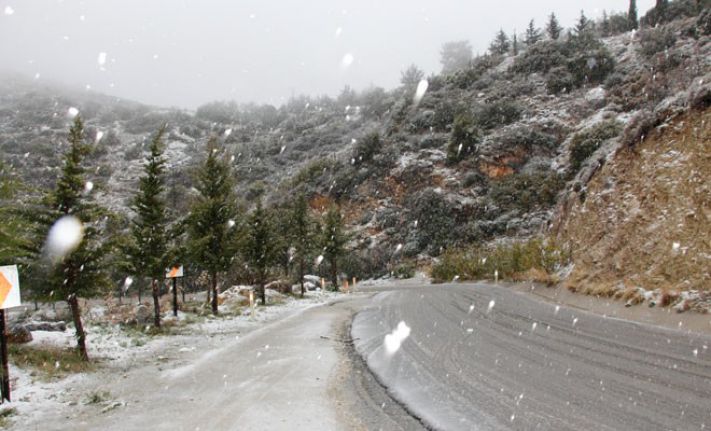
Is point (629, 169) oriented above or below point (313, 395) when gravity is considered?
above

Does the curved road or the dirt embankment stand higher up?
the dirt embankment

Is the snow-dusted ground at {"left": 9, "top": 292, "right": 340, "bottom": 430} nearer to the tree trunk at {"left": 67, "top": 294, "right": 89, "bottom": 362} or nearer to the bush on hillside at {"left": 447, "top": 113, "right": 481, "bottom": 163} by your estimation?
the tree trunk at {"left": 67, "top": 294, "right": 89, "bottom": 362}

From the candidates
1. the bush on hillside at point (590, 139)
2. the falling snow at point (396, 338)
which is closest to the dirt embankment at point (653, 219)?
the falling snow at point (396, 338)

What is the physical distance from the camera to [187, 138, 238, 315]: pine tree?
22.4 meters

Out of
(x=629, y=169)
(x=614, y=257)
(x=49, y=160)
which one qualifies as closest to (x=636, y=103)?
(x=629, y=169)

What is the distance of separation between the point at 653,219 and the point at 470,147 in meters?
38.6

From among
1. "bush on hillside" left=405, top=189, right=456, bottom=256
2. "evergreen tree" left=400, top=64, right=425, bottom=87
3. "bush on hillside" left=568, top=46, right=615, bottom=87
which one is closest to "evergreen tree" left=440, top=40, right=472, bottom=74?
"evergreen tree" left=400, top=64, right=425, bottom=87

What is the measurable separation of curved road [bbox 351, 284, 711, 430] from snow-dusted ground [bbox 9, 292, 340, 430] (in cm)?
474

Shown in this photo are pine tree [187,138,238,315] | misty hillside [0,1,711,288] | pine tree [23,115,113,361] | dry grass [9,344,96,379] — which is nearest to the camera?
dry grass [9,344,96,379]

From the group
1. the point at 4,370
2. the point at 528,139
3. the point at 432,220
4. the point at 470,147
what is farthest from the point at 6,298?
the point at 528,139

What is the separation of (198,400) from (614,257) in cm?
1368

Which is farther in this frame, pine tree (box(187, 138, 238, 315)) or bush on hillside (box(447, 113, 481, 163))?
bush on hillside (box(447, 113, 481, 163))

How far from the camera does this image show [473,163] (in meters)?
50.9

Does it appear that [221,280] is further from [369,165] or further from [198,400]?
[198,400]
